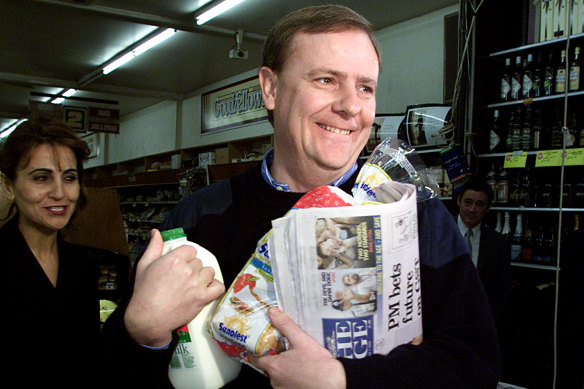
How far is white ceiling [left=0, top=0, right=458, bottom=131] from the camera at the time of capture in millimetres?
6273

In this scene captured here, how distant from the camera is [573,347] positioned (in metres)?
2.18

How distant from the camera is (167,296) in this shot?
2.73 feet

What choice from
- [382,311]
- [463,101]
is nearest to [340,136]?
[382,311]

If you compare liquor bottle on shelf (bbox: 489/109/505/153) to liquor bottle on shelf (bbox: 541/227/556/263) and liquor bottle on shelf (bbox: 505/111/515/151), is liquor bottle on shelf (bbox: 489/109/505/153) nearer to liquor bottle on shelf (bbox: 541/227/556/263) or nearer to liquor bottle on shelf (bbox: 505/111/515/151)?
liquor bottle on shelf (bbox: 505/111/515/151)

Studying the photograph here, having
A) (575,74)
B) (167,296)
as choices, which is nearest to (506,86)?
(575,74)

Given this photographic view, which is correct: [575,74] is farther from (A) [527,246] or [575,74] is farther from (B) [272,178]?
(B) [272,178]

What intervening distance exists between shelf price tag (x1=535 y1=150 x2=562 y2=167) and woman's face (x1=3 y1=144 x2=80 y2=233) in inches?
133

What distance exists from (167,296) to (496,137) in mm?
3936

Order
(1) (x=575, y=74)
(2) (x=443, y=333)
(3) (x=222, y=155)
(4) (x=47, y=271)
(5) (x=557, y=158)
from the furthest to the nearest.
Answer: (3) (x=222, y=155), (1) (x=575, y=74), (5) (x=557, y=158), (4) (x=47, y=271), (2) (x=443, y=333)

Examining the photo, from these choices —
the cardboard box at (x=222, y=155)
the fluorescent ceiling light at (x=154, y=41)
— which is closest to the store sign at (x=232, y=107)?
the cardboard box at (x=222, y=155)

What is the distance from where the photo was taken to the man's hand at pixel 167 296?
2.74 ft

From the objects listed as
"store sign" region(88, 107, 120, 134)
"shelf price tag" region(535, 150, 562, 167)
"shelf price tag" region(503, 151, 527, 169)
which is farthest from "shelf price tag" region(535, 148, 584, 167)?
"store sign" region(88, 107, 120, 134)

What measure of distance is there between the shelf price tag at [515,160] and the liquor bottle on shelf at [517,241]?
21.7 inches

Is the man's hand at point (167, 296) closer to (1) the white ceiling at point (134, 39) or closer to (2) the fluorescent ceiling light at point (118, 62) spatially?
(1) the white ceiling at point (134, 39)
